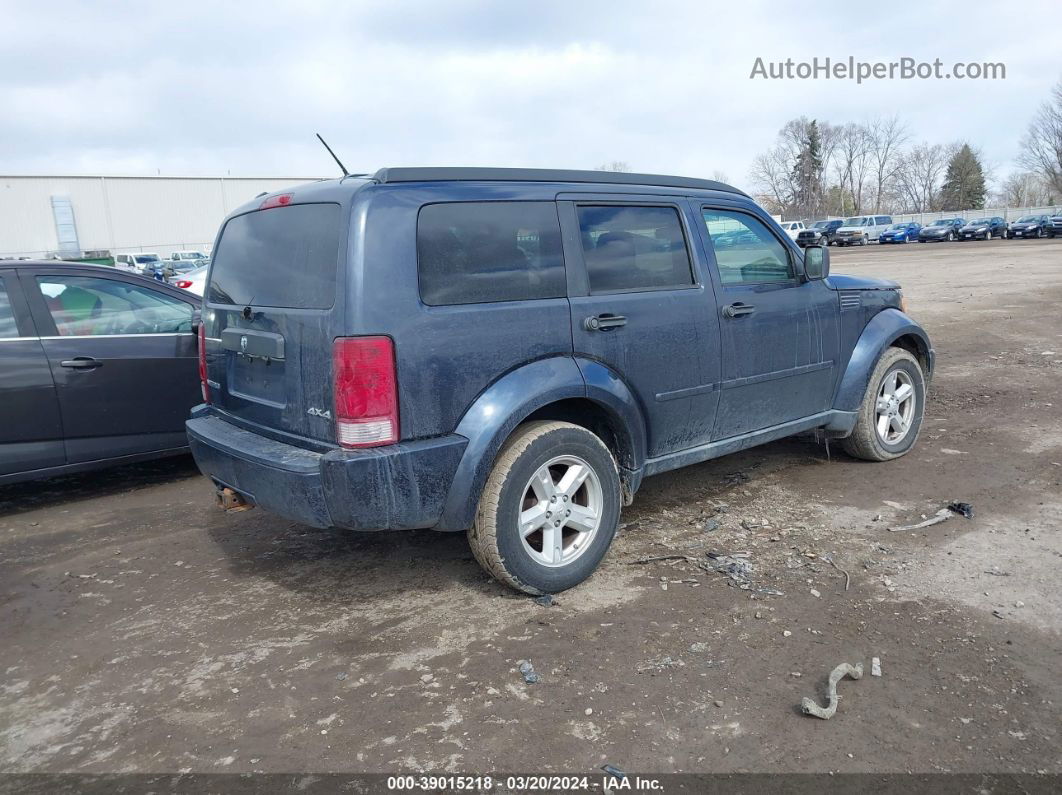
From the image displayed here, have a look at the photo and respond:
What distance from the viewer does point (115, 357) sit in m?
5.55

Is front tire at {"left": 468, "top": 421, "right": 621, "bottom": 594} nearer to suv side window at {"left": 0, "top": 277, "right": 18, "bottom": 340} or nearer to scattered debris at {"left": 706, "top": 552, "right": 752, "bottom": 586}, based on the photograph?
scattered debris at {"left": 706, "top": 552, "right": 752, "bottom": 586}

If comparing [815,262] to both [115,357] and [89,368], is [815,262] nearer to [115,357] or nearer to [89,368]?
[115,357]

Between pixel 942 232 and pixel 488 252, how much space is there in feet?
176

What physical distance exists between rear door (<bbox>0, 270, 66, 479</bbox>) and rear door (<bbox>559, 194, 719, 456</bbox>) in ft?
11.9

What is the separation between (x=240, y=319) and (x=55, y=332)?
2.22 m

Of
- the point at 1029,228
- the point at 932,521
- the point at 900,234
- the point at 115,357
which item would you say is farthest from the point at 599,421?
the point at 900,234

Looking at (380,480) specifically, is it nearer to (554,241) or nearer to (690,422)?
(554,241)

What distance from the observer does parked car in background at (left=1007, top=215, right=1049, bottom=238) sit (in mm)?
46562

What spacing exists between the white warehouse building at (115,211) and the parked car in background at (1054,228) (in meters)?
46.1

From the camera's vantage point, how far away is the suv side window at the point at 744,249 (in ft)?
15.2

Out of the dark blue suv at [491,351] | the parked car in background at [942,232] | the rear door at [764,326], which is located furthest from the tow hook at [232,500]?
the parked car in background at [942,232]

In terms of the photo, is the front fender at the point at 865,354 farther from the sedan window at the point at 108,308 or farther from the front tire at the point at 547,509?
the sedan window at the point at 108,308

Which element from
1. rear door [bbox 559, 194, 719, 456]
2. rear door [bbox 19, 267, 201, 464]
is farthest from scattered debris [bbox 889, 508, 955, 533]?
rear door [bbox 19, 267, 201, 464]

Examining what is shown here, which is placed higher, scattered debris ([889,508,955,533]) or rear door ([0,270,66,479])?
rear door ([0,270,66,479])
